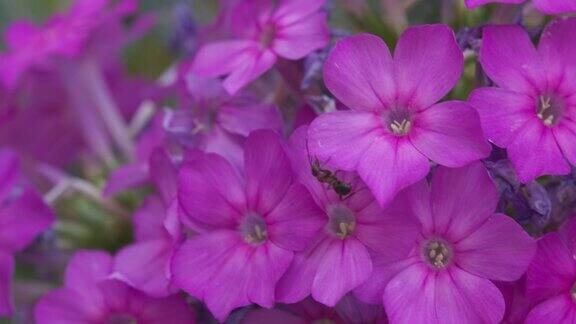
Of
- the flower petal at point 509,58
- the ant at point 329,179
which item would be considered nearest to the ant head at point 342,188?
the ant at point 329,179

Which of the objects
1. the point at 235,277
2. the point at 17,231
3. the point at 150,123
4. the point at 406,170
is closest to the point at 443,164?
the point at 406,170

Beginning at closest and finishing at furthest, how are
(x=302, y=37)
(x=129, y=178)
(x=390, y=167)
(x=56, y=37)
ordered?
(x=390, y=167) → (x=302, y=37) → (x=129, y=178) → (x=56, y=37)

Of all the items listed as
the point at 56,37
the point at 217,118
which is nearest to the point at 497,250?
the point at 217,118

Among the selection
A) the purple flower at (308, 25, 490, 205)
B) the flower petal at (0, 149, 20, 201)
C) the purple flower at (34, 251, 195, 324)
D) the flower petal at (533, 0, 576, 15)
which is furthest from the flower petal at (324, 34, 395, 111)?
the flower petal at (0, 149, 20, 201)

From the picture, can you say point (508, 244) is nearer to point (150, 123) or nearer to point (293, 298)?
point (293, 298)

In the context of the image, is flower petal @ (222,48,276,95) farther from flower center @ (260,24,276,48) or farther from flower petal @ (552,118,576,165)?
flower petal @ (552,118,576,165)

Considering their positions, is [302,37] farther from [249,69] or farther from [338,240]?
[338,240]

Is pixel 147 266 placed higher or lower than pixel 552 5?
lower
